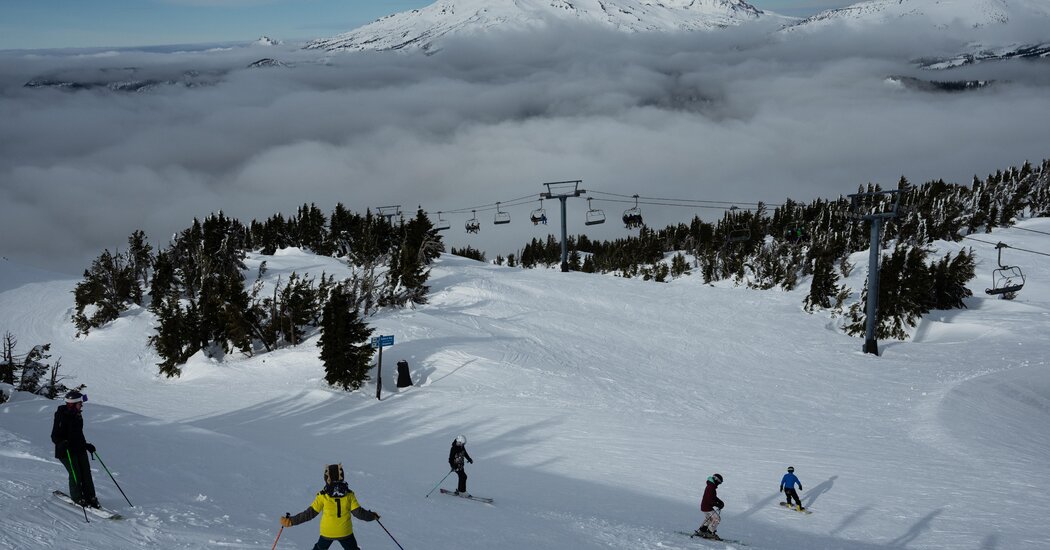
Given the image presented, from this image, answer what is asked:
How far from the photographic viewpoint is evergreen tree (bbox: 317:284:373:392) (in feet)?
75.7

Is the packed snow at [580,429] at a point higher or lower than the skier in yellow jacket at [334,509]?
lower

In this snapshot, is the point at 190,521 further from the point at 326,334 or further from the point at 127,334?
the point at 127,334

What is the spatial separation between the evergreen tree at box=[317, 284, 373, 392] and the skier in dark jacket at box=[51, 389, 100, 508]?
1451 cm

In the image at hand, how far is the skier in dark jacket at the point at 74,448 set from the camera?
26.8ft

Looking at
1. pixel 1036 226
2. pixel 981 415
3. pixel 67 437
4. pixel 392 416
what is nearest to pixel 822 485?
pixel 981 415

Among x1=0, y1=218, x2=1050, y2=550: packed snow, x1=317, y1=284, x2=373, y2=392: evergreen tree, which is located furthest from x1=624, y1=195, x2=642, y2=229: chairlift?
x1=317, y1=284, x2=373, y2=392: evergreen tree

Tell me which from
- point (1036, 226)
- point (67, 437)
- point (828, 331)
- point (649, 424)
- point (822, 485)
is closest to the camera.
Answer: point (67, 437)

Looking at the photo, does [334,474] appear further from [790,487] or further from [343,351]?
[343,351]

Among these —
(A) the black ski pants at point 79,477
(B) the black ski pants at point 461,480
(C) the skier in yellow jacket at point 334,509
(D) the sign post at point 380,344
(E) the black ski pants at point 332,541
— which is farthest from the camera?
(D) the sign post at point 380,344

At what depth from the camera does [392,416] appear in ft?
67.7

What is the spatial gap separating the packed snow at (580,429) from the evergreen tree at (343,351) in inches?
24.5

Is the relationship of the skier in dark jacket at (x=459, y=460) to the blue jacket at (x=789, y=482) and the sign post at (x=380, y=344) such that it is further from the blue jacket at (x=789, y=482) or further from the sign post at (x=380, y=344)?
the sign post at (x=380, y=344)

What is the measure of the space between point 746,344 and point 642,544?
76.3 feet

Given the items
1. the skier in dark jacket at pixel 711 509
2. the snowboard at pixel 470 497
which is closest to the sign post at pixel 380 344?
the snowboard at pixel 470 497
